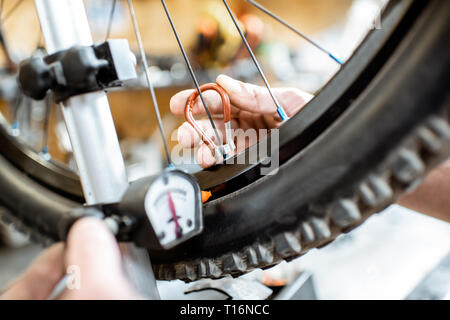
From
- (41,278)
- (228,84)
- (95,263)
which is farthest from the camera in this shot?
(228,84)

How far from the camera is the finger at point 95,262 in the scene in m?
0.23

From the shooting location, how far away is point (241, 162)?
0.36 metres

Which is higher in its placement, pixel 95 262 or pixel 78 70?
pixel 78 70

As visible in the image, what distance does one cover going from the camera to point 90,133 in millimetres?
303

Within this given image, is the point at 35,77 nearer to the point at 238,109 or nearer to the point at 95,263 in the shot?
the point at 95,263

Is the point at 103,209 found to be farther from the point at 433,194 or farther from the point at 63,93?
the point at 433,194

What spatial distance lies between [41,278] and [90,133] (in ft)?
0.46

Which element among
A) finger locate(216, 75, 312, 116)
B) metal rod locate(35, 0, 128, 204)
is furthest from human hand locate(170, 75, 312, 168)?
metal rod locate(35, 0, 128, 204)

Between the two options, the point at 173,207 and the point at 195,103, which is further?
the point at 195,103

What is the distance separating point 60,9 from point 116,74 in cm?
8

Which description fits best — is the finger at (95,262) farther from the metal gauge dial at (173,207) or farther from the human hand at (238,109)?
the human hand at (238,109)

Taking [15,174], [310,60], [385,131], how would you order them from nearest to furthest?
1. [385,131]
2. [15,174]
3. [310,60]

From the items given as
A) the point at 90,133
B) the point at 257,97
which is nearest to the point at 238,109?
the point at 257,97

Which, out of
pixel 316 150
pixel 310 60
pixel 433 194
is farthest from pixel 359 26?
pixel 316 150
